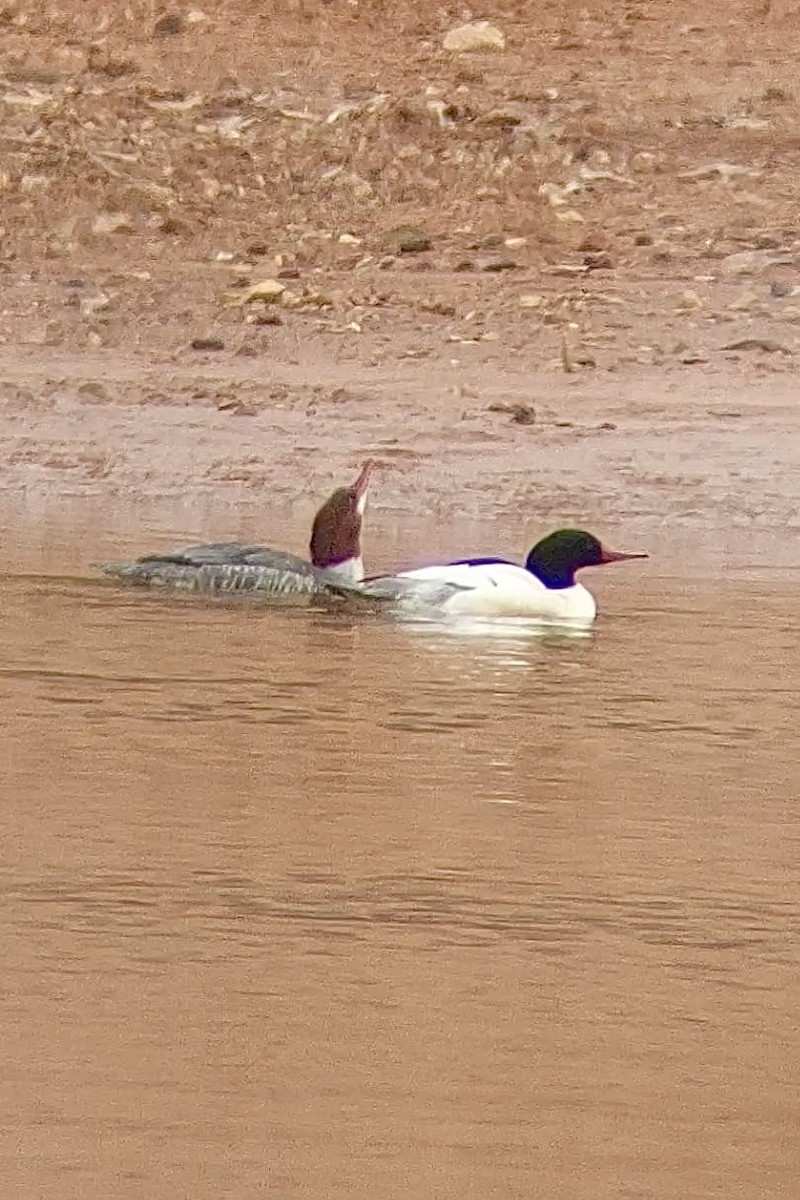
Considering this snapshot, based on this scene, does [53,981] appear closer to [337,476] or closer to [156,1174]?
[156,1174]

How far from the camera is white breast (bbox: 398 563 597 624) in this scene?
28.5 feet

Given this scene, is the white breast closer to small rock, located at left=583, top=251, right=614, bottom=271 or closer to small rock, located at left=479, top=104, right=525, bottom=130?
small rock, located at left=583, top=251, right=614, bottom=271

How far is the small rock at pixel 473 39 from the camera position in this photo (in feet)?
53.4

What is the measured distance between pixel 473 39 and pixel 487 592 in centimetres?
799

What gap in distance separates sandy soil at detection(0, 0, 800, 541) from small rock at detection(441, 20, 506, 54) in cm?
5

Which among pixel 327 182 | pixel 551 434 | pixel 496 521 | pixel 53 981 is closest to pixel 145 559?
pixel 496 521

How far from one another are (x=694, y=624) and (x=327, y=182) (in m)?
7.02

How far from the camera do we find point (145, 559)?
9.13 m

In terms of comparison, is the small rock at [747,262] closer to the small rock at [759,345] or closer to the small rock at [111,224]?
the small rock at [759,345]

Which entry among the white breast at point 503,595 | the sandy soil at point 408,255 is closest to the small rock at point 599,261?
the sandy soil at point 408,255

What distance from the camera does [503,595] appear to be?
8.83 m

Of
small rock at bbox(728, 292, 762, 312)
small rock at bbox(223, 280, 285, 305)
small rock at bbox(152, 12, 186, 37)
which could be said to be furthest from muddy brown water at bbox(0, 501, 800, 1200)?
small rock at bbox(152, 12, 186, 37)

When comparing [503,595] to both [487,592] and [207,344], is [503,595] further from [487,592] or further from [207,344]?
[207,344]

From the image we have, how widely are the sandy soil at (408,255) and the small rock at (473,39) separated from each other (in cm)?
5
